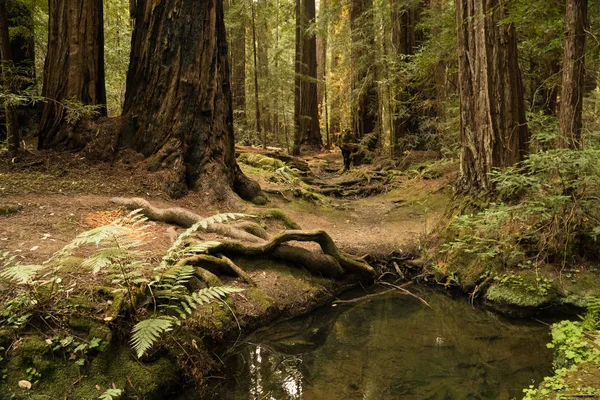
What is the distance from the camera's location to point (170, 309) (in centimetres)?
406

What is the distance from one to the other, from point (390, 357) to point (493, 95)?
464 centimetres

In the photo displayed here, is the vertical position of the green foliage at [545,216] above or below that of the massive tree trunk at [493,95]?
below

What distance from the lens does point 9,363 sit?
10.6 feet

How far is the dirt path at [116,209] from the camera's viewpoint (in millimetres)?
5297

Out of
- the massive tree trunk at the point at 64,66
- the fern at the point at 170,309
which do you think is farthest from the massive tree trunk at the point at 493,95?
the massive tree trunk at the point at 64,66

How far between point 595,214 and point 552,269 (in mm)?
881

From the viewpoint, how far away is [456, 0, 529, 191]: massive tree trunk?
6816mm

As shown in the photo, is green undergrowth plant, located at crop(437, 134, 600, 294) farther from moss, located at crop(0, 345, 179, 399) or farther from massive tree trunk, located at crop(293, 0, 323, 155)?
massive tree trunk, located at crop(293, 0, 323, 155)

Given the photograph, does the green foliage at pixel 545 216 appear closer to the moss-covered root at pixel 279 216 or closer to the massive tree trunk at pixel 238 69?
the moss-covered root at pixel 279 216

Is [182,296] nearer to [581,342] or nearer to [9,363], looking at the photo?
[9,363]

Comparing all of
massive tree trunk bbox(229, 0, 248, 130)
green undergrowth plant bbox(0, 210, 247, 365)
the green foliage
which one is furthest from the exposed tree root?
massive tree trunk bbox(229, 0, 248, 130)

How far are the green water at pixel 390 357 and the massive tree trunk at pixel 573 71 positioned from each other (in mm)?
2511

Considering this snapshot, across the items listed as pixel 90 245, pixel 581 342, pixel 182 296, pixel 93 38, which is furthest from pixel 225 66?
pixel 581 342

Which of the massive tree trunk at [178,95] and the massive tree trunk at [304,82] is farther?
the massive tree trunk at [304,82]
